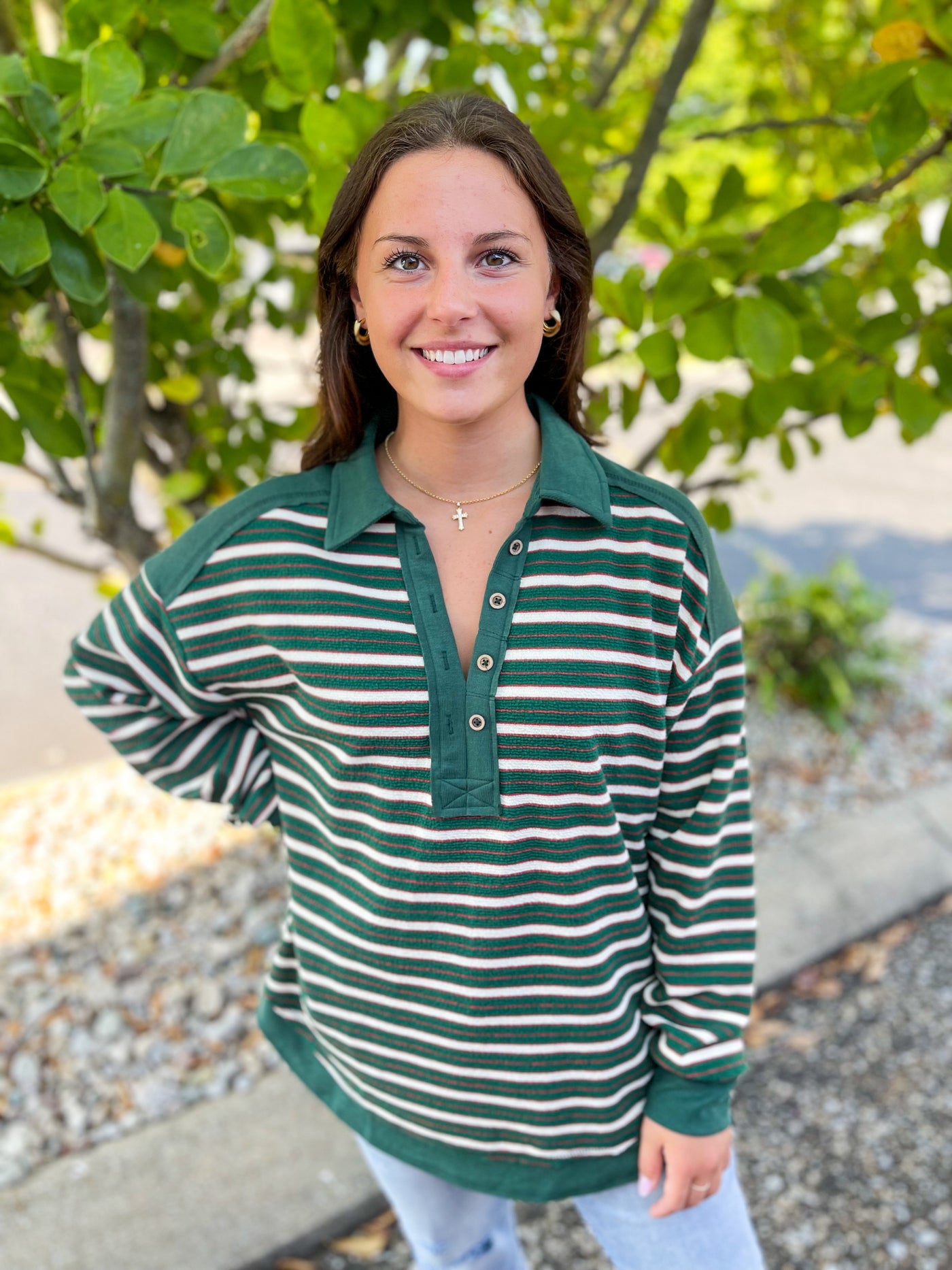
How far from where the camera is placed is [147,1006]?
9.00 feet

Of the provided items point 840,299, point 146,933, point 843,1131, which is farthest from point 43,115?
point 843,1131

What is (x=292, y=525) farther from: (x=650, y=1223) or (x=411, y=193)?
(x=650, y=1223)

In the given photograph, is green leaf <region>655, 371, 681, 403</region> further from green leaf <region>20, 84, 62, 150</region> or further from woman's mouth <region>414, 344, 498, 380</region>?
green leaf <region>20, 84, 62, 150</region>

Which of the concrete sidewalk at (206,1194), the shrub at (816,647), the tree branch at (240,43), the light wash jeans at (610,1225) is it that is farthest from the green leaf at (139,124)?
the shrub at (816,647)

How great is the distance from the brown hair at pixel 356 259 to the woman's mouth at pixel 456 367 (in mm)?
177

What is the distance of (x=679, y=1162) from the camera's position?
1.30 m

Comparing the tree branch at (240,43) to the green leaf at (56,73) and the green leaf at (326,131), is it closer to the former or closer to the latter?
the green leaf at (326,131)

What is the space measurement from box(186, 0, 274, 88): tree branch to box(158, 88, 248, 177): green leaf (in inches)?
13.2

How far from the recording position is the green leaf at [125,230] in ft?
3.95

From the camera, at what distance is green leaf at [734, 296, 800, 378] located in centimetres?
148

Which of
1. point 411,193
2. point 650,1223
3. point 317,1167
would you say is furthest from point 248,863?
point 411,193

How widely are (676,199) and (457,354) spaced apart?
0.80m

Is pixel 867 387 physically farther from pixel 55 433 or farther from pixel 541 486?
pixel 55 433

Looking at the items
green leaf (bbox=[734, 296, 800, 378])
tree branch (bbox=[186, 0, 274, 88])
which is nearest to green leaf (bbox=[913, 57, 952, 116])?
green leaf (bbox=[734, 296, 800, 378])
